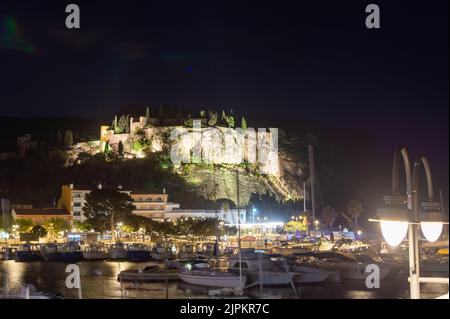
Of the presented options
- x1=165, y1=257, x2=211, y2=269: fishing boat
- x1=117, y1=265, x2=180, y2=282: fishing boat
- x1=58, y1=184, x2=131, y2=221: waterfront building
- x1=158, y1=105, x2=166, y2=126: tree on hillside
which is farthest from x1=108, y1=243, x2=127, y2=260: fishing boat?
x1=158, y1=105, x2=166, y2=126: tree on hillside

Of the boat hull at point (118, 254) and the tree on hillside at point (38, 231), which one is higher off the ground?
the tree on hillside at point (38, 231)

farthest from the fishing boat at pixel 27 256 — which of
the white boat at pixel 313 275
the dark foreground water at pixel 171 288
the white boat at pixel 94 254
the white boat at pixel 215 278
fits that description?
the white boat at pixel 313 275

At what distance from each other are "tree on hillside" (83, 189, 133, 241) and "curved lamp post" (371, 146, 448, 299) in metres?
54.4

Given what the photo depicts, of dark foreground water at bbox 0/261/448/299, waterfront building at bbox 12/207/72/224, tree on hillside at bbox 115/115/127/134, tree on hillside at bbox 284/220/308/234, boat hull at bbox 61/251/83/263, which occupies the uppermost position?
tree on hillside at bbox 115/115/127/134

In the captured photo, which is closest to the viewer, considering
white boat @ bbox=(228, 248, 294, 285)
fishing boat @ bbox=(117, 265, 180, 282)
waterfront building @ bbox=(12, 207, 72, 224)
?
white boat @ bbox=(228, 248, 294, 285)

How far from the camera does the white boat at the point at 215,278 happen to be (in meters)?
27.2

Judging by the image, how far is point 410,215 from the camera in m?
5.38

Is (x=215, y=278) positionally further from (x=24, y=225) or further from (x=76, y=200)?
(x=76, y=200)

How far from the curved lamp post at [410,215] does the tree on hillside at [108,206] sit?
54.4 meters

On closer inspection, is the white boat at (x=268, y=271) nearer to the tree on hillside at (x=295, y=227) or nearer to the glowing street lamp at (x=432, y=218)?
the glowing street lamp at (x=432, y=218)

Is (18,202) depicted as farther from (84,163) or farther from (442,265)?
(442,265)

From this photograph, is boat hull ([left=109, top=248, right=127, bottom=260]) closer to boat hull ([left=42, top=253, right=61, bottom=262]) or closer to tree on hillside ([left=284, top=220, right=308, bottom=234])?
boat hull ([left=42, top=253, right=61, bottom=262])

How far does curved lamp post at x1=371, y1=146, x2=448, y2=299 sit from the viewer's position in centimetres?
519
